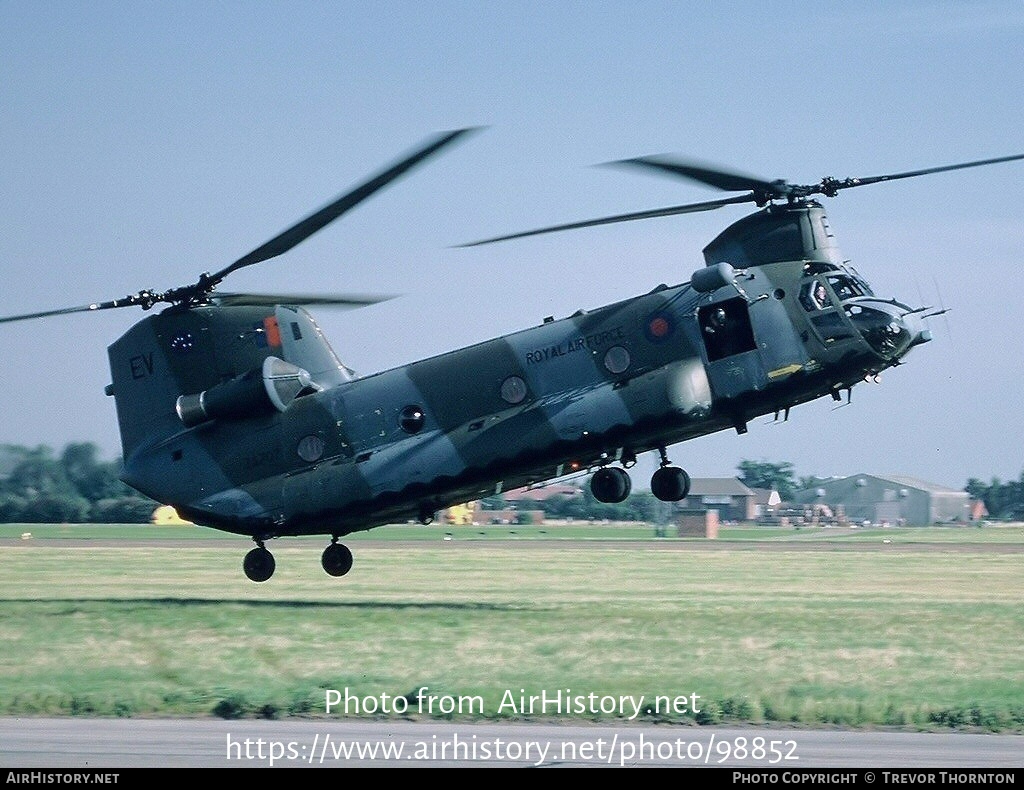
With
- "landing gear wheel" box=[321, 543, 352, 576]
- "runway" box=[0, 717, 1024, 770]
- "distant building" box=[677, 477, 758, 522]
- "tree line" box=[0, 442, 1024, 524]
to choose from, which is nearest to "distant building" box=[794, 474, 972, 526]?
"distant building" box=[677, 477, 758, 522]

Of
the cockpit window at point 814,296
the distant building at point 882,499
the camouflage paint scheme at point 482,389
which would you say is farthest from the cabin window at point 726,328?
the distant building at point 882,499

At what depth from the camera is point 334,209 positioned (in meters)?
22.9

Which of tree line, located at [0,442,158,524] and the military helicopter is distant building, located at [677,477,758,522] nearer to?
tree line, located at [0,442,158,524]

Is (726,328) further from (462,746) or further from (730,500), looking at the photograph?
(730,500)

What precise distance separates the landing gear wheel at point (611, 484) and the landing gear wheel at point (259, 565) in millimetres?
7334

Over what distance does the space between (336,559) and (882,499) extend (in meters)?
74.8

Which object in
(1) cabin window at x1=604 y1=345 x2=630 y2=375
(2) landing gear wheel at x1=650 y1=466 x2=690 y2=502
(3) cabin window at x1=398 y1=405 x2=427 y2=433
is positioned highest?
(1) cabin window at x1=604 y1=345 x2=630 y2=375

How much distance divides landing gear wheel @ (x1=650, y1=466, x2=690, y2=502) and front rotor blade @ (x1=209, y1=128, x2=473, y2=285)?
7470mm

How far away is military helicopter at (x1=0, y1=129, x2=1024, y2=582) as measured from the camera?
80.8ft

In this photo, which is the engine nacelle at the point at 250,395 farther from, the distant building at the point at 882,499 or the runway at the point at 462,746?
the distant building at the point at 882,499

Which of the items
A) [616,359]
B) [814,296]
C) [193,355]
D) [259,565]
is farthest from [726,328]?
[259,565]

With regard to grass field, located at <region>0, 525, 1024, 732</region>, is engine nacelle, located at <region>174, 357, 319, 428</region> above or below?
above

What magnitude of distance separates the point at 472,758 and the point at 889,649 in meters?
11.1
